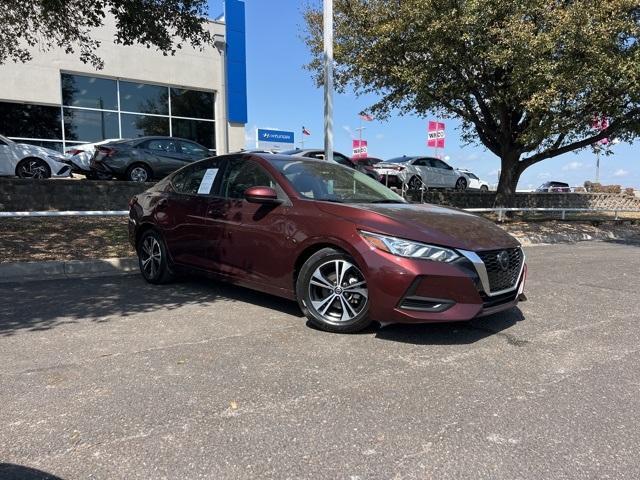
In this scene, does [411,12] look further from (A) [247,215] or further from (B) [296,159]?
(A) [247,215]

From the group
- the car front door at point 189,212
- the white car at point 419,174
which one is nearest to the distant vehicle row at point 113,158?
the white car at point 419,174

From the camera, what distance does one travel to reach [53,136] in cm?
2098

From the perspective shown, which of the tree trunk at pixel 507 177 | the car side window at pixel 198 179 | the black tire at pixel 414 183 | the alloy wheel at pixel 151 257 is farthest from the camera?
the black tire at pixel 414 183

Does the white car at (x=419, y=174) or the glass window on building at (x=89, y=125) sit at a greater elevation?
the glass window on building at (x=89, y=125)

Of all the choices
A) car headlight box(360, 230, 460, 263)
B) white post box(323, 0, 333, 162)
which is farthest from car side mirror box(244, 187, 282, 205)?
white post box(323, 0, 333, 162)

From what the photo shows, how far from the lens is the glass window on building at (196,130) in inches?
938

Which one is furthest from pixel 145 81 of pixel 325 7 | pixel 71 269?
pixel 71 269

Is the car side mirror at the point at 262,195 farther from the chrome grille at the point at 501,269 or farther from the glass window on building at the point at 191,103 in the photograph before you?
the glass window on building at the point at 191,103

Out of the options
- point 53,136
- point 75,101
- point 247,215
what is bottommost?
point 247,215

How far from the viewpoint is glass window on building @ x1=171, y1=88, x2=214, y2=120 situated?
23.7 m

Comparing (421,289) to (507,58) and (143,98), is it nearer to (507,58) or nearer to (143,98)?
(507,58)

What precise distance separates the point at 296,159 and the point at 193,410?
10.7 feet

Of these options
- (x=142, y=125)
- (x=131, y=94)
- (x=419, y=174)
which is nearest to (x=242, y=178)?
(x=419, y=174)

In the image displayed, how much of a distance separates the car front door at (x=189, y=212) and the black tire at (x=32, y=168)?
356 inches
